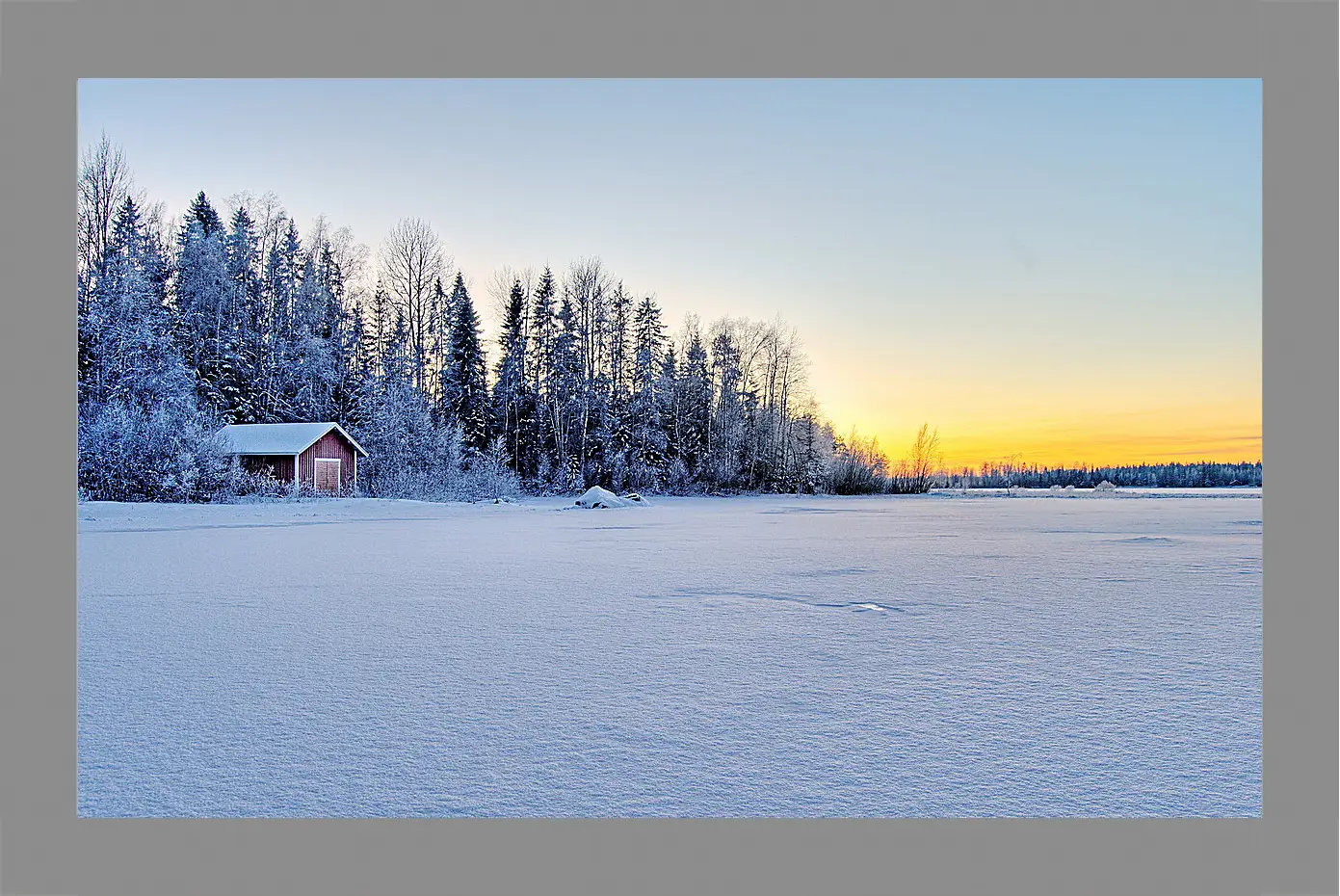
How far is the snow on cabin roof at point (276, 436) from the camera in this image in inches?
941

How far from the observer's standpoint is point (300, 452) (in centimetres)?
2362

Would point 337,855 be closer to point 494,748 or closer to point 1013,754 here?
point 494,748

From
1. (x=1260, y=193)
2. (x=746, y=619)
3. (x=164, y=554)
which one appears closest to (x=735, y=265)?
(x=164, y=554)

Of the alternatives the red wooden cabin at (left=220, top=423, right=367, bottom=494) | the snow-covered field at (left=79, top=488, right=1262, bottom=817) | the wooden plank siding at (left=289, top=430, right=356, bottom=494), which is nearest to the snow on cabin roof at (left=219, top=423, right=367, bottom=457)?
the red wooden cabin at (left=220, top=423, right=367, bottom=494)

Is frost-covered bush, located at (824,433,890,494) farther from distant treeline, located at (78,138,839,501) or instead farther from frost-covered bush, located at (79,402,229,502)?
frost-covered bush, located at (79,402,229,502)

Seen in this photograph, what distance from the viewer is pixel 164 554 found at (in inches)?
362

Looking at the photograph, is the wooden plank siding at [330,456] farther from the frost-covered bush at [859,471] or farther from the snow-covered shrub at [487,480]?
A: the frost-covered bush at [859,471]

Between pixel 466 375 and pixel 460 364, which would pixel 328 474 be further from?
pixel 466 375

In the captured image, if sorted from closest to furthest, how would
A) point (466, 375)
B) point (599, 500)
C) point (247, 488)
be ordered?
point (247, 488), point (599, 500), point (466, 375)

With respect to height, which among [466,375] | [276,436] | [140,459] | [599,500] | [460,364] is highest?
[460,364]

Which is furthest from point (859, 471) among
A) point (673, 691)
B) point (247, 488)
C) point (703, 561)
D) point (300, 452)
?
point (673, 691)

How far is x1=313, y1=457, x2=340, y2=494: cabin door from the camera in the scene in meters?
24.5

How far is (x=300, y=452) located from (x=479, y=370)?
35.2 ft
